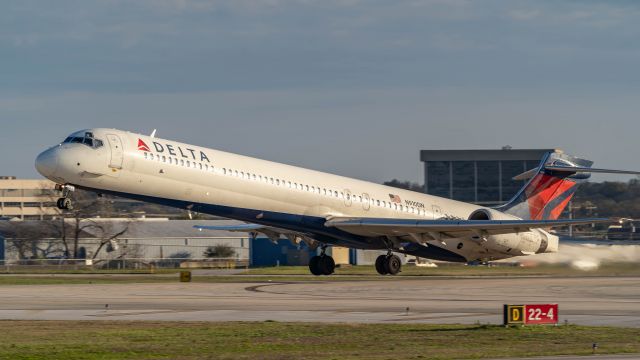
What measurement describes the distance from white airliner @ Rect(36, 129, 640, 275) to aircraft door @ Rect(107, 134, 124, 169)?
43 millimetres

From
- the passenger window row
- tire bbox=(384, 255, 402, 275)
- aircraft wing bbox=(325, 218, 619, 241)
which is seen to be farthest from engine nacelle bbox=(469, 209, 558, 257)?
tire bbox=(384, 255, 402, 275)

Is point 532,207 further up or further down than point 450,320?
further up

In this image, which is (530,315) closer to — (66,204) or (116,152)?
(116,152)

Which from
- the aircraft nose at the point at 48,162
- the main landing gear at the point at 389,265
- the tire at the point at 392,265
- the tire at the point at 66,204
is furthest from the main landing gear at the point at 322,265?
the aircraft nose at the point at 48,162

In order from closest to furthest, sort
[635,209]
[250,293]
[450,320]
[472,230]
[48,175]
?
[450,320] → [250,293] → [48,175] → [472,230] → [635,209]

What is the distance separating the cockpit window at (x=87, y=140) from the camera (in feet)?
143

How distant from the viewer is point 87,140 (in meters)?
43.6

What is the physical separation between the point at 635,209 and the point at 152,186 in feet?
203

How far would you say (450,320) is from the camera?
29.0 m

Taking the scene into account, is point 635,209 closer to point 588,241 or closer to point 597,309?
point 588,241

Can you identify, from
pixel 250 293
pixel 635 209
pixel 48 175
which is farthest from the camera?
pixel 635 209

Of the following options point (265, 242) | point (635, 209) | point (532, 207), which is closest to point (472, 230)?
point (532, 207)

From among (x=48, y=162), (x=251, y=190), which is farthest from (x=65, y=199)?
(x=251, y=190)

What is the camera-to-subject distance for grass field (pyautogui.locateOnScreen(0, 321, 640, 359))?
71.8 feet
